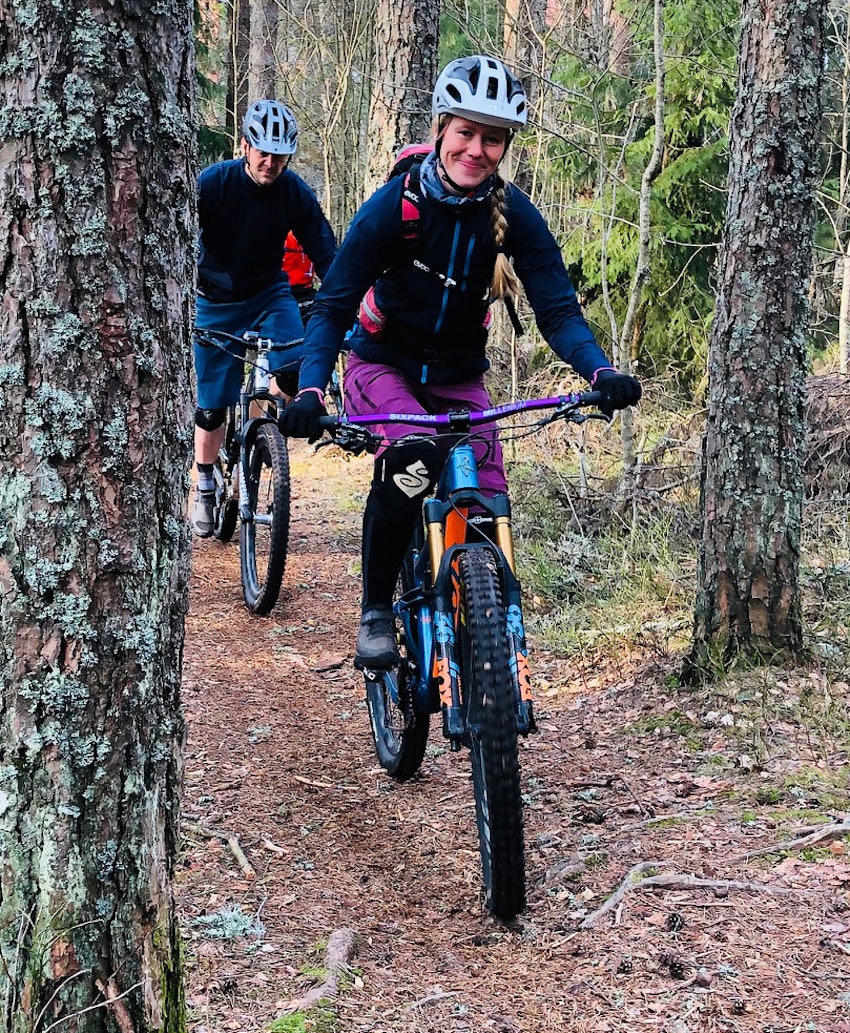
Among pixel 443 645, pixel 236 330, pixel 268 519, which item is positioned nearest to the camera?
pixel 443 645

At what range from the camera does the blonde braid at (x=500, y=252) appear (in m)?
3.67

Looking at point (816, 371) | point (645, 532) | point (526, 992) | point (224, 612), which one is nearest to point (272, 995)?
point (526, 992)

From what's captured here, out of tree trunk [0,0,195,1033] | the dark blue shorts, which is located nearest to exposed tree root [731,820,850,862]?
tree trunk [0,0,195,1033]

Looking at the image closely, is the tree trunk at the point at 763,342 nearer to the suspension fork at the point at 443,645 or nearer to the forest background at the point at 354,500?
the forest background at the point at 354,500

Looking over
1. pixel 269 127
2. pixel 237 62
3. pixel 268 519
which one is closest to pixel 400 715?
pixel 268 519

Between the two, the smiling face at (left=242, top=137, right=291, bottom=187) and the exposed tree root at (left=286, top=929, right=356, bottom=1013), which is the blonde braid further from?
the smiling face at (left=242, top=137, right=291, bottom=187)

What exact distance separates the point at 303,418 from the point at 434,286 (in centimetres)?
80

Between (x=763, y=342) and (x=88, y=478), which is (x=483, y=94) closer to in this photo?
(x=763, y=342)

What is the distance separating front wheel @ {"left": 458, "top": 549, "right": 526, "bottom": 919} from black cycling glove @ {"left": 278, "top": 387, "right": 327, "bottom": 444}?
2.32 feet

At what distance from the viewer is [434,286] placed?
3754mm

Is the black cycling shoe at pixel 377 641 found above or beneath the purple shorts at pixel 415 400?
beneath

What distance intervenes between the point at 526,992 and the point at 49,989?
55.1 inches

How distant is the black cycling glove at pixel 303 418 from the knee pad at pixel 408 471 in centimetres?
39

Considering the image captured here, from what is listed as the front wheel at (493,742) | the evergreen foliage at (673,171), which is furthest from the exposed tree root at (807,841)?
the evergreen foliage at (673,171)
